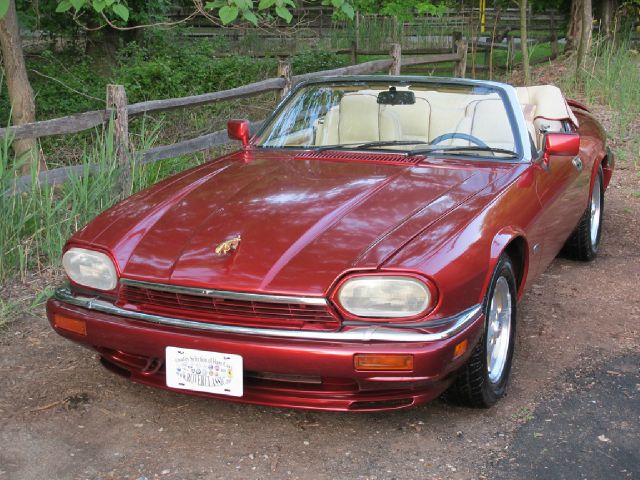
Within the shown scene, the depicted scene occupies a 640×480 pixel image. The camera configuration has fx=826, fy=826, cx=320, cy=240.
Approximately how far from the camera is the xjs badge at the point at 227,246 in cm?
319

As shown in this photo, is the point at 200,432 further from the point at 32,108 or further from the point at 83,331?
the point at 32,108

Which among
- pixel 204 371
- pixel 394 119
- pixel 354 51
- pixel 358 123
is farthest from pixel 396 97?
pixel 354 51

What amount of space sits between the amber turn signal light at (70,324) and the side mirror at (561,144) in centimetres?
248

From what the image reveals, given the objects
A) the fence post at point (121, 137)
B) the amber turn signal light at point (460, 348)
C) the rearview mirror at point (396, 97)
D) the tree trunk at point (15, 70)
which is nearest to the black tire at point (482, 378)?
the amber turn signal light at point (460, 348)

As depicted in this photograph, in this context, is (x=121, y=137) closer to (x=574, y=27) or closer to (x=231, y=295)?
(x=231, y=295)

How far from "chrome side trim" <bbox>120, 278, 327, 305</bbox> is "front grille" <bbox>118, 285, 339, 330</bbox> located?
0.06 feet

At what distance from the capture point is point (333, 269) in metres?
3.00

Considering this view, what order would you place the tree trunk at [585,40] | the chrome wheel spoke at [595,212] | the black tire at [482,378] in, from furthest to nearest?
the tree trunk at [585,40] → the chrome wheel spoke at [595,212] → the black tire at [482,378]

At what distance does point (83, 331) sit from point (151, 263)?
1.30 feet

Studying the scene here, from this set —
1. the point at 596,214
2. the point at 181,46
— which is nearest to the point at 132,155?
the point at 596,214

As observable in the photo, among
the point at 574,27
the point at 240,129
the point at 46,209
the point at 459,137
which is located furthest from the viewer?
the point at 574,27

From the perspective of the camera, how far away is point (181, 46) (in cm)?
1766

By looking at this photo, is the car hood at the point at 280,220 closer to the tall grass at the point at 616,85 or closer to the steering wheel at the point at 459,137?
the steering wheel at the point at 459,137

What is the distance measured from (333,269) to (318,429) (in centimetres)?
77
